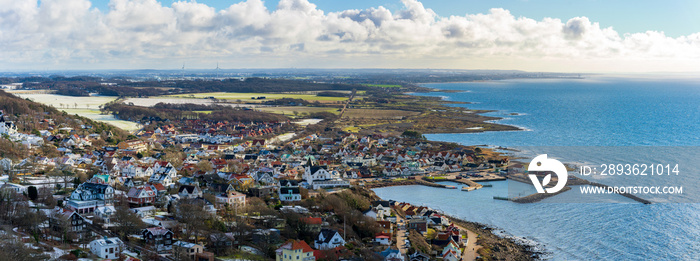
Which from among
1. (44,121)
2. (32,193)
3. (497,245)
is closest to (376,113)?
(44,121)

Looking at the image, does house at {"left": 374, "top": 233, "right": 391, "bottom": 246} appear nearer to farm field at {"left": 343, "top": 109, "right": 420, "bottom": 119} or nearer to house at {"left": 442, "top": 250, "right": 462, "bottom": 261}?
house at {"left": 442, "top": 250, "right": 462, "bottom": 261}

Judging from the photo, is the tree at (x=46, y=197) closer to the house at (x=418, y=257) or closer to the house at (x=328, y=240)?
the house at (x=328, y=240)

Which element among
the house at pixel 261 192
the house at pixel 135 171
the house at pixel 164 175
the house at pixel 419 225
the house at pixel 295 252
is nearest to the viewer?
the house at pixel 295 252

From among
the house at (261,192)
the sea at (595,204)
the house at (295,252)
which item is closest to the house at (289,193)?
the house at (261,192)

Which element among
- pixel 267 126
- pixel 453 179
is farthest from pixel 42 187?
pixel 267 126

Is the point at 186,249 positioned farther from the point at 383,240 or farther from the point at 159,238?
the point at 383,240

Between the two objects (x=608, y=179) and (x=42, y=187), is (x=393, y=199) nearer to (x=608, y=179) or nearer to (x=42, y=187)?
(x=608, y=179)

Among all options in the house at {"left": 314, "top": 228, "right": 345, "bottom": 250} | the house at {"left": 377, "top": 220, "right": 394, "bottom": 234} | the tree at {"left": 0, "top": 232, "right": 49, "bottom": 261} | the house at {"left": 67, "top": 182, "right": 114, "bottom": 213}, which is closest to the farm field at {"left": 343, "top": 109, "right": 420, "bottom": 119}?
the house at {"left": 377, "top": 220, "right": 394, "bottom": 234}
